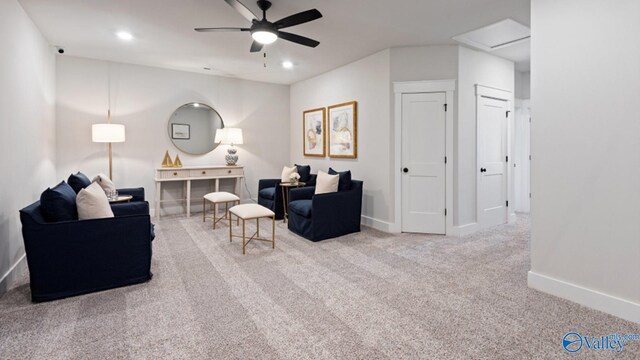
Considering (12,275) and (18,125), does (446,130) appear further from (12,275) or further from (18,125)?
(12,275)

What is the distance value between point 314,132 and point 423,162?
240 cm

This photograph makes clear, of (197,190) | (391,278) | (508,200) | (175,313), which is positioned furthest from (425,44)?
(197,190)

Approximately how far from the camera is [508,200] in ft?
16.9

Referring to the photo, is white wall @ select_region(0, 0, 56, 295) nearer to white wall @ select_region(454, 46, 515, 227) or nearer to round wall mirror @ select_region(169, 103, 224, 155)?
round wall mirror @ select_region(169, 103, 224, 155)

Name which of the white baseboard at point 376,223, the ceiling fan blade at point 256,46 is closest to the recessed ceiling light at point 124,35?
the ceiling fan blade at point 256,46

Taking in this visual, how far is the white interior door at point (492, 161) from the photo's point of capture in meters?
4.71

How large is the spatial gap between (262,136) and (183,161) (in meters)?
1.68

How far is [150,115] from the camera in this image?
5.63 meters

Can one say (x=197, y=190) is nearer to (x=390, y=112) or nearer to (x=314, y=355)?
(x=390, y=112)

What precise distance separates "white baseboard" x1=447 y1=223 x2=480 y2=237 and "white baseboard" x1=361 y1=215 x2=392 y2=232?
881 mm

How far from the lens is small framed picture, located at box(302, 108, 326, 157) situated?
5.93m

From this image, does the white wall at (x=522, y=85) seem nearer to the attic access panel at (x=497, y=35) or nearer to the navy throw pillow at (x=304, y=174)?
the attic access panel at (x=497, y=35)

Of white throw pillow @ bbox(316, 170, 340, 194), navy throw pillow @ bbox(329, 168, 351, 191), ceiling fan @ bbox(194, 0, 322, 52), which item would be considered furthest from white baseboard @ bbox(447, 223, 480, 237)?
ceiling fan @ bbox(194, 0, 322, 52)

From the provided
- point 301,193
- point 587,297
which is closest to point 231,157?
point 301,193
